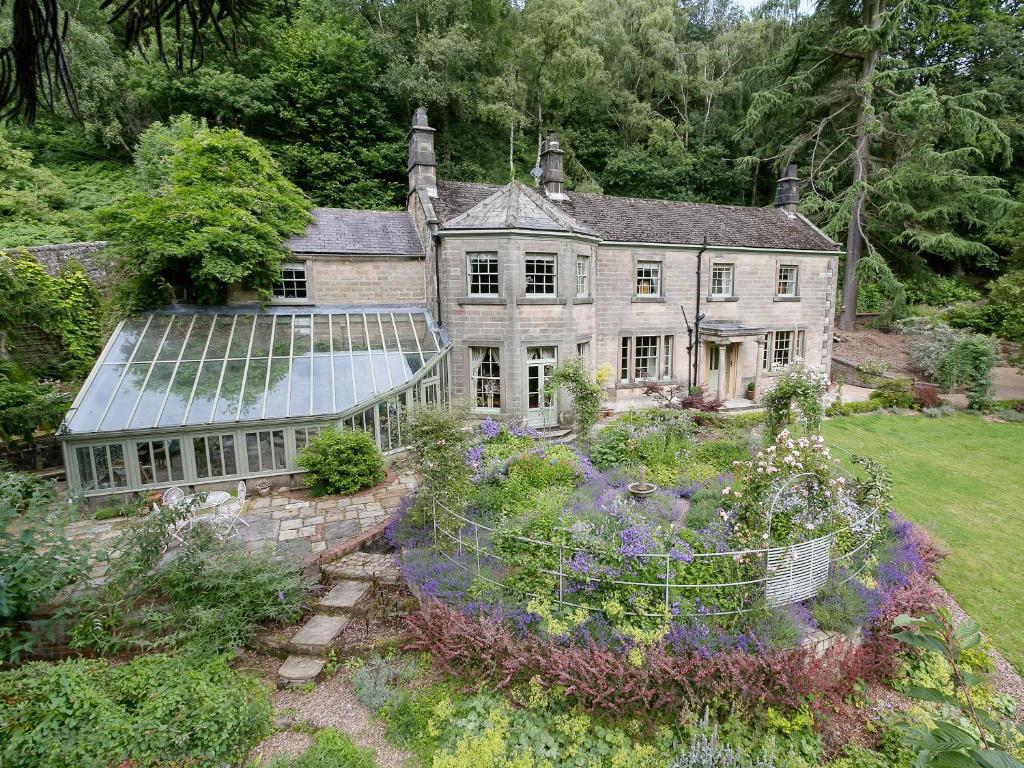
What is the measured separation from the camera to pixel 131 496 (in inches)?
432

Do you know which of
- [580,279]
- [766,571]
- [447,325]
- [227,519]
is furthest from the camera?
[580,279]

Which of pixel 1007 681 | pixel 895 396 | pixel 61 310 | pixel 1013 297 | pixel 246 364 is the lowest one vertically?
pixel 1007 681

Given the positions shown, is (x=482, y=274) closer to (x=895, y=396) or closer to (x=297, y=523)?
(x=297, y=523)

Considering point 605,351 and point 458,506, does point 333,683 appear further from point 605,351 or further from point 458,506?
point 605,351

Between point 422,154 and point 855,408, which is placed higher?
point 422,154

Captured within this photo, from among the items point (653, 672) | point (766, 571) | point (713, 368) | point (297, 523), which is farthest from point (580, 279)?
point (653, 672)

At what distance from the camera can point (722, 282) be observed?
20.4 metres

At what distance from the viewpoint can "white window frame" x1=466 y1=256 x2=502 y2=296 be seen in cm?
1545

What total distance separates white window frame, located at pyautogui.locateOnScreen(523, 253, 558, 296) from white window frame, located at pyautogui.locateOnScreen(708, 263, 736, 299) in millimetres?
7880

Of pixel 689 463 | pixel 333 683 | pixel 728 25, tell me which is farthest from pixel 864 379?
pixel 728 25

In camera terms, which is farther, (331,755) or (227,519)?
(227,519)

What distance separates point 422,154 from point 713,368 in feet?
46.4

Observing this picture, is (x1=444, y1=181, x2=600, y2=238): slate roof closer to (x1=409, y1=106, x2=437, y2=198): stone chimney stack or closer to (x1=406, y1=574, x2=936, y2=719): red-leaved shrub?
(x1=409, y1=106, x2=437, y2=198): stone chimney stack

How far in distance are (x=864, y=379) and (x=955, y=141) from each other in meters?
17.7
